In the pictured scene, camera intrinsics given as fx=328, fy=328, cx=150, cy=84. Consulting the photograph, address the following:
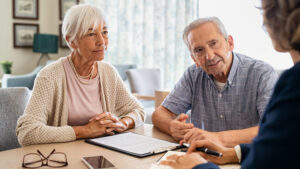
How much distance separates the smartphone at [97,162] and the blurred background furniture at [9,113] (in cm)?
73

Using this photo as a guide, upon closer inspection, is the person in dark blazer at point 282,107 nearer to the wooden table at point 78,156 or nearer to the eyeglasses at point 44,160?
the wooden table at point 78,156

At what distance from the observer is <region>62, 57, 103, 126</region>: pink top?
1740 mm

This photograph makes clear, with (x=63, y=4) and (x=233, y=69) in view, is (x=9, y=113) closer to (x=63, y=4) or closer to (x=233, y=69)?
(x=233, y=69)

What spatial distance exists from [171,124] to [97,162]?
0.51m

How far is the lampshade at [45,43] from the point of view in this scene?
5.76 m

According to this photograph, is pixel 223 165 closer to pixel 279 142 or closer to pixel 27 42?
pixel 279 142

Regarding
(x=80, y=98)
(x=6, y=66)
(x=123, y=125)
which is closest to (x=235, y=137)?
(x=123, y=125)

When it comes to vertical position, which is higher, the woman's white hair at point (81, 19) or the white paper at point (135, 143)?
the woman's white hair at point (81, 19)

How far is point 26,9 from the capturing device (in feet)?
→ 19.8

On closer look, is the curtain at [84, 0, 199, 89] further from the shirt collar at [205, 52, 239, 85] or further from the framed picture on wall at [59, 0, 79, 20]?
the shirt collar at [205, 52, 239, 85]

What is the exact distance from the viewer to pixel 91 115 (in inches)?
70.1

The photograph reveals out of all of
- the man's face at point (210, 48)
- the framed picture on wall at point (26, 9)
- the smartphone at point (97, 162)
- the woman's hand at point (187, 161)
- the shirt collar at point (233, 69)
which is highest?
the framed picture on wall at point (26, 9)

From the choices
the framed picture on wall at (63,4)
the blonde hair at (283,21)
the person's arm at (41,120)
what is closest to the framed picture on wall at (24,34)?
the framed picture on wall at (63,4)

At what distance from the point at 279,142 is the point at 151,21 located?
14.5 feet
